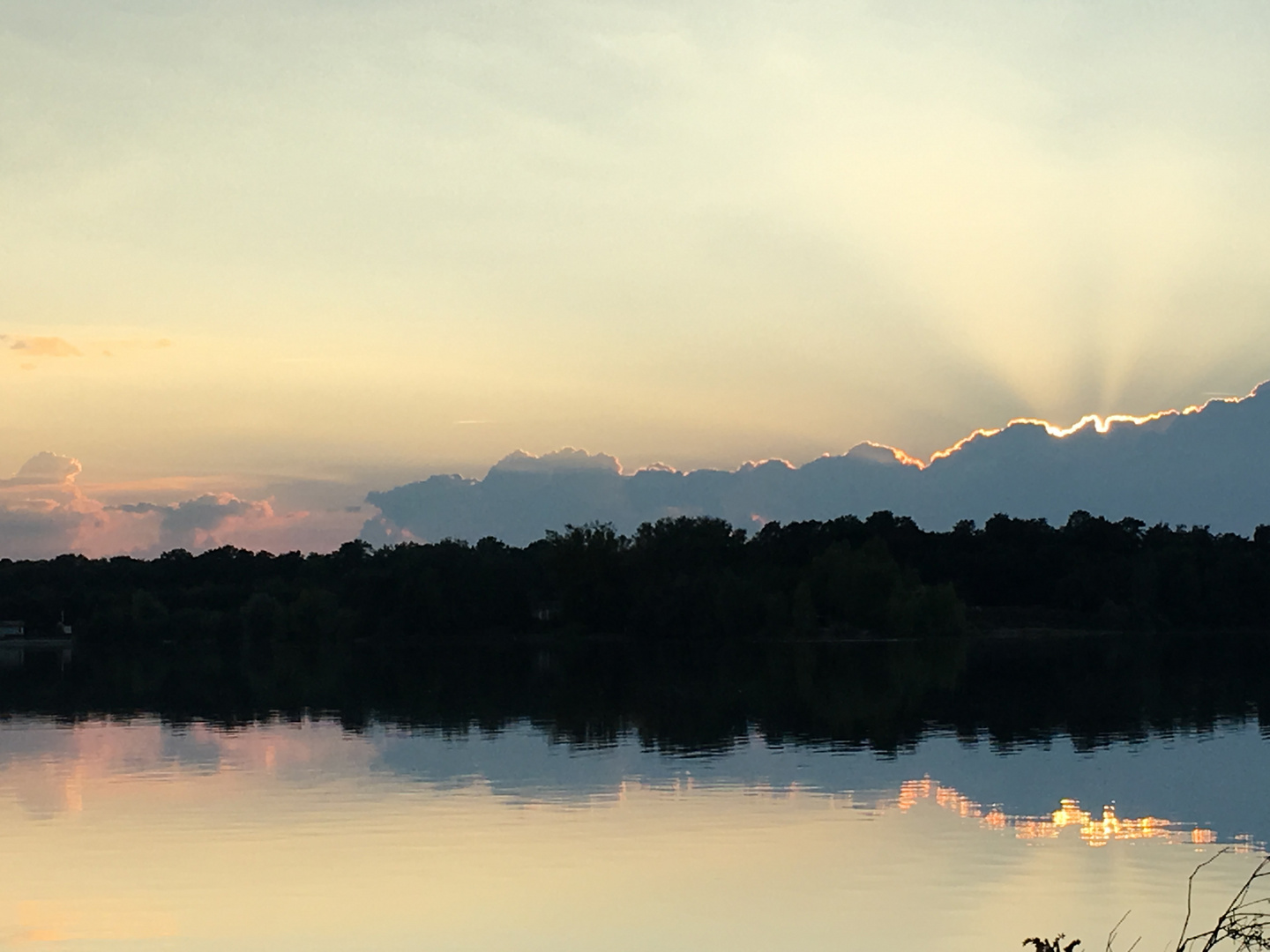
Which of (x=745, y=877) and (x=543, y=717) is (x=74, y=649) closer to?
(x=543, y=717)

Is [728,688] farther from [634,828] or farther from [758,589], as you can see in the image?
[758,589]

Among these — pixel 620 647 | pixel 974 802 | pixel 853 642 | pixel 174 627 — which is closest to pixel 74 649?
pixel 174 627

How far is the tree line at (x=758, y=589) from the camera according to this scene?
117 m

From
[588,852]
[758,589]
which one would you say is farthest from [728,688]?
[758,589]

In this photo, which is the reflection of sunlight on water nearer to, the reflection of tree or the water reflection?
the water reflection

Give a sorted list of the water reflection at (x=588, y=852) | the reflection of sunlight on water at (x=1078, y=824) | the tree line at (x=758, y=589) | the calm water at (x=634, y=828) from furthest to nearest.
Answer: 1. the tree line at (x=758, y=589)
2. the reflection of sunlight on water at (x=1078, y=824)
3. the calm water at (x=634, y=828)
4. the water reflection at (x=588, y=852)

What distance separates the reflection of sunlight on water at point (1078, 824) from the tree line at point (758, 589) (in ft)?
280

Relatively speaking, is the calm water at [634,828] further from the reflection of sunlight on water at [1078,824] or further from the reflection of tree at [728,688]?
the reflection of tree at [728,688]

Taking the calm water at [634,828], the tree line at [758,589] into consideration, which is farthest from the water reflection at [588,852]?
the tree line at [758,589]

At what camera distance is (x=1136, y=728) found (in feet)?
128

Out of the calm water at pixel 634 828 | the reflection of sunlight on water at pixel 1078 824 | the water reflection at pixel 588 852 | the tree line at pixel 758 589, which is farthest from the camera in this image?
the tree line at pixel 758 589

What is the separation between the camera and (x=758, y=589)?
118 meters

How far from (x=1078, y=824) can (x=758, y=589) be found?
9474cm

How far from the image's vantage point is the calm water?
1809 centimetres
